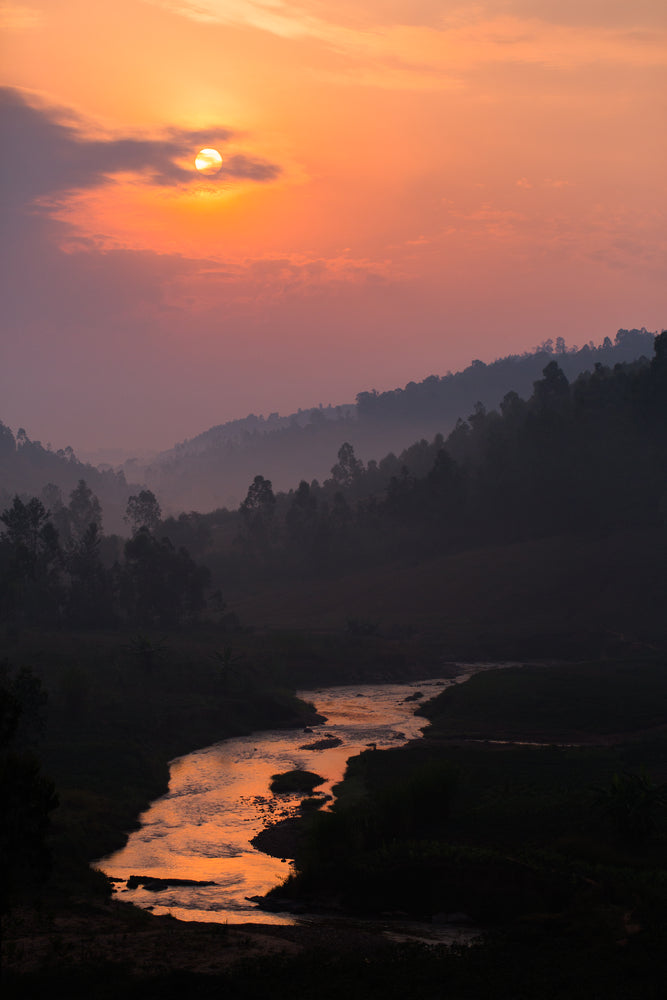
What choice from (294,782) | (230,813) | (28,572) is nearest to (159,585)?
(28,572)

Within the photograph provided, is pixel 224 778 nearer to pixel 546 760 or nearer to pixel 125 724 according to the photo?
pixel 125 724

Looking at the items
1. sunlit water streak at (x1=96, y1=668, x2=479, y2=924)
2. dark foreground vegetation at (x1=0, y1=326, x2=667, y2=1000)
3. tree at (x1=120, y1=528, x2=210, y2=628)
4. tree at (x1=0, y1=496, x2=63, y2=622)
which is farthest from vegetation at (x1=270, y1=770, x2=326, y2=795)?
tree at (x1=120, y1=528, x2=210, y2=628)

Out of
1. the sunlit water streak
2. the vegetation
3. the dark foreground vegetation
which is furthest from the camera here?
the vegetation

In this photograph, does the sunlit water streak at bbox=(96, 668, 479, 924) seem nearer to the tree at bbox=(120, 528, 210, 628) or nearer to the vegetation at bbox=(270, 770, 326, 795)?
the vegetation at bbox=(270, 770, 326, 795)

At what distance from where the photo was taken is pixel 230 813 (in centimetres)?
7150

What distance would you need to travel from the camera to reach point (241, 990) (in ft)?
125

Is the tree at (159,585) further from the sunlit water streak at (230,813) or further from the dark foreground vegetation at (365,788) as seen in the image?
the sunlit water streak at (230,813)

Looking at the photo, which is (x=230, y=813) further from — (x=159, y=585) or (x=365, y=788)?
(x=159, y=585)

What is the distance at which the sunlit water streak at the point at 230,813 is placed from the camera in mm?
53344

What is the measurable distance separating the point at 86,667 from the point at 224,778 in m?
43.0

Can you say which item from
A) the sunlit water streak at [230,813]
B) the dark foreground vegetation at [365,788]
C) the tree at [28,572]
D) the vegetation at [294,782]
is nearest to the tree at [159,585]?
the dark foreground vegetation at [365,788]

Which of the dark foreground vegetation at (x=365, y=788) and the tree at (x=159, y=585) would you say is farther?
the tree at (x=159, y=585)

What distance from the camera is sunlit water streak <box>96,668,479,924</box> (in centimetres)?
5334

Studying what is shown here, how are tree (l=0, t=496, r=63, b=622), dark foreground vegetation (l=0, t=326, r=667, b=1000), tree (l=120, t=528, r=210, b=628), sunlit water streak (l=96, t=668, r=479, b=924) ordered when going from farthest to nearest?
1. tree (l=120, t=528, r=210, b=628)
2. tree (l=0, t=496, r=63, b=622)
3. sunlit water streak (l=96, t=668, r=479, b=924)
4. dark foreground vegetation (l=0, t=326, r=667, b=1000)
